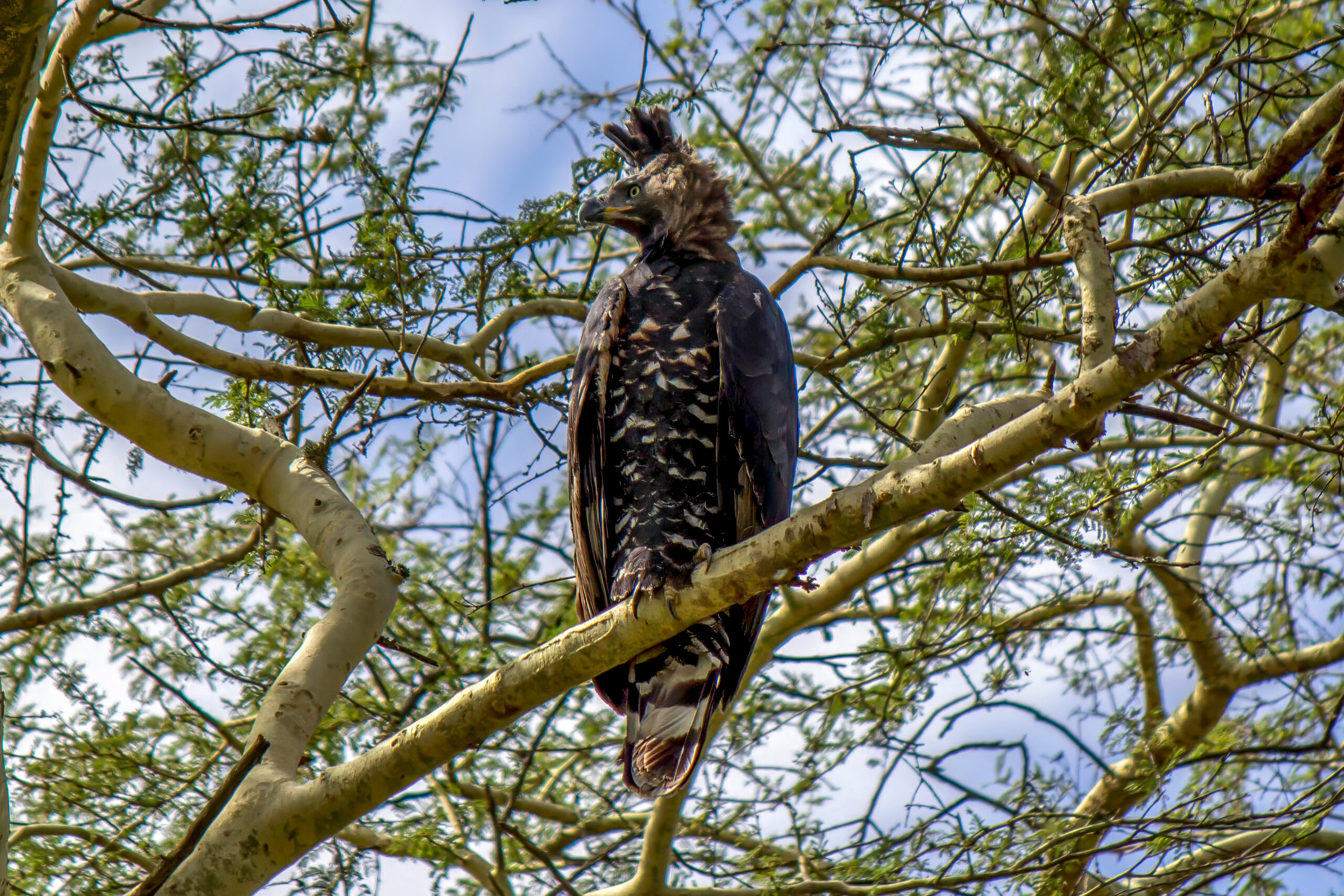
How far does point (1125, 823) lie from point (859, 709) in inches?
82.3

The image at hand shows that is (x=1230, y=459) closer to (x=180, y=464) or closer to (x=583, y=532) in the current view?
(x=583, y=532)

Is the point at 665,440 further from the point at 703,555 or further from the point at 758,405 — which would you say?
the point at 703,555

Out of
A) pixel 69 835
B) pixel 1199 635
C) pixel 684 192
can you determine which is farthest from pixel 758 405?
pixel 1199 635

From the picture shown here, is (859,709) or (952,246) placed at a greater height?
(952,246)

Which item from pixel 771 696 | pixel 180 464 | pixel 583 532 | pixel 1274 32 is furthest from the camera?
pixel 771 696

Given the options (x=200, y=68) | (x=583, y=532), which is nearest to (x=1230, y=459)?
(x=583, y=532)

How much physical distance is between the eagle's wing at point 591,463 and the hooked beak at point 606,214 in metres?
0.66

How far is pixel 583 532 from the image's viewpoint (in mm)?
4199

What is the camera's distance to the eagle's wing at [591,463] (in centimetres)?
418

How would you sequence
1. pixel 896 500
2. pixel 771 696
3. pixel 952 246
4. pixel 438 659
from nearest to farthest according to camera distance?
pixel 896 500 < pixel 952 246 < pixel 438 659 < pixel 771 696

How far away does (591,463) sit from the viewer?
167 inches

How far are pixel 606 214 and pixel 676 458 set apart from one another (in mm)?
1307

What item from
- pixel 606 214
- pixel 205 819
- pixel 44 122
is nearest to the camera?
pixel 205 819

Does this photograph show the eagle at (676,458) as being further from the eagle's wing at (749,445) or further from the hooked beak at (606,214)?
the hooked beak at (606,214)
